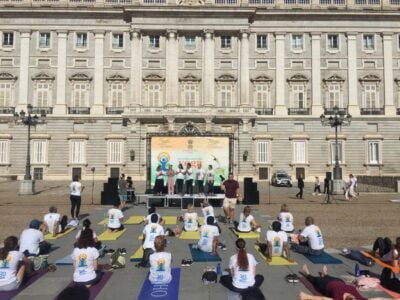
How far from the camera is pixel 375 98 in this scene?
44.4 m

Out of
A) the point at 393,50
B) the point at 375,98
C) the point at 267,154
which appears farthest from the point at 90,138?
the point at 393,50

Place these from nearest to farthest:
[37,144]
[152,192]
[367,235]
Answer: [367,235] → [152,192] → [37,144]

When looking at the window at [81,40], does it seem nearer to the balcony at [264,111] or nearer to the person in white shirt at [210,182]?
the balcony at [264,111]

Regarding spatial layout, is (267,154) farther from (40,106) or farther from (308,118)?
(40,106)

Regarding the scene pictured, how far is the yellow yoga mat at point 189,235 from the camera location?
13352 millimetres

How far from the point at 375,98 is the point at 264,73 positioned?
13.1 meters

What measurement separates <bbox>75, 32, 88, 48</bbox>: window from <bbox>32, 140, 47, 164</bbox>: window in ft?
38.3

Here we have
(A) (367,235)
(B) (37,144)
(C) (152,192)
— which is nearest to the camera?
(A) (367,235)

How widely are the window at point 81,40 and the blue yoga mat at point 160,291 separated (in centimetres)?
4066

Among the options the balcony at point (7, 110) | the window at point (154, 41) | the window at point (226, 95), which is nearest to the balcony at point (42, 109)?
the balcony at point (7, 110)

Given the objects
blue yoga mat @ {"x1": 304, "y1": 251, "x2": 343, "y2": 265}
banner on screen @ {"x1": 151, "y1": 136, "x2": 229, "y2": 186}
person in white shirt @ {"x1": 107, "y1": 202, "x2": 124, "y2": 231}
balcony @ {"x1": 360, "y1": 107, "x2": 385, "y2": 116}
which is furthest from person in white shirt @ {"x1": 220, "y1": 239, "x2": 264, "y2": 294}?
balcony @ {"x1": 360, "y1": 107, "x2": 385, "y2": 116}

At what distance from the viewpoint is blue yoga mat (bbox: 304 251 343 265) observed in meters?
10.2

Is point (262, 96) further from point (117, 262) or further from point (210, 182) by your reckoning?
point (117, 262)

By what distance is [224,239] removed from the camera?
43.6 feet
